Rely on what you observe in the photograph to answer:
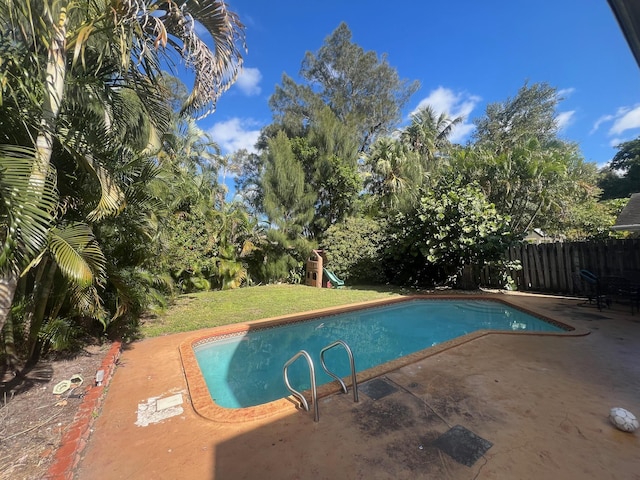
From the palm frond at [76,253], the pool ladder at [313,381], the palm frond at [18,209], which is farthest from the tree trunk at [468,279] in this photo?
the palm frond at [18,209]


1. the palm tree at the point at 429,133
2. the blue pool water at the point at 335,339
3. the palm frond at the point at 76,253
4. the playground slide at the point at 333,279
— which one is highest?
the palm tree at the point at 429,133

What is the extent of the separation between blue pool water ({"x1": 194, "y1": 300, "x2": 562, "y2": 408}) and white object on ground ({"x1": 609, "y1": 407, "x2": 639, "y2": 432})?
3115 mm

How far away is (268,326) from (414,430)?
451 cm

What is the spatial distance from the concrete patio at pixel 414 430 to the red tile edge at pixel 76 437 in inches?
3.4

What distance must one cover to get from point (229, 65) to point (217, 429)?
5189 millimetres

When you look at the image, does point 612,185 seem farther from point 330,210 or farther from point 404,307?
point 404,307

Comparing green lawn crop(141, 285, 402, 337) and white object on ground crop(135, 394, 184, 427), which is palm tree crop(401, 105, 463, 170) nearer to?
green lawn crop(141, 285, 402, 337)

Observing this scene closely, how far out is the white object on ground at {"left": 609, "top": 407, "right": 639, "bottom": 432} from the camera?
2.41m

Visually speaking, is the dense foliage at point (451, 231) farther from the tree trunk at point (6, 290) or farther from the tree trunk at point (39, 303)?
the tree trunk at point (6, 290)

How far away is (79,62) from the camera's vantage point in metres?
3.83

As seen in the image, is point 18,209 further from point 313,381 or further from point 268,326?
point 268,326

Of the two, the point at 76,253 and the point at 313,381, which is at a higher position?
the point at 76,253

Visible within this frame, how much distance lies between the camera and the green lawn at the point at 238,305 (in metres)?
6.50

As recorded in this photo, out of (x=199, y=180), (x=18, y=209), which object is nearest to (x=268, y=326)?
(x=18, y=209)
